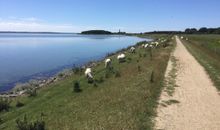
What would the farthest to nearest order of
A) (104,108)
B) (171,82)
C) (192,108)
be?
(171,82) → (104,108) → (192,108)

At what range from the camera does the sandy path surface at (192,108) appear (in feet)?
36.8

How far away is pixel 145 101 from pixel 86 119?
10.6 feet

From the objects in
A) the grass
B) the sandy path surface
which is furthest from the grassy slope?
the sandy path surface

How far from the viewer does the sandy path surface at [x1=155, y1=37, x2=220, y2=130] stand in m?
11.2

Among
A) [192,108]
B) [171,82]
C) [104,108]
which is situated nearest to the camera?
[192,108]

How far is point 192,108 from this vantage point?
1346cm

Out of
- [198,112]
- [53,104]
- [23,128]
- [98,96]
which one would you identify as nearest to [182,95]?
[198,112]

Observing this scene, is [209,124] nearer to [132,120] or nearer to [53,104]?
[132,120]

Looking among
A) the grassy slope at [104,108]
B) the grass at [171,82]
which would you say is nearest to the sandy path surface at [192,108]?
the grass at [171,82]

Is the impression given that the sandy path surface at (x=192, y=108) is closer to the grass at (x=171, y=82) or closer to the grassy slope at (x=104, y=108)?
the grass at (x=171, y=82)

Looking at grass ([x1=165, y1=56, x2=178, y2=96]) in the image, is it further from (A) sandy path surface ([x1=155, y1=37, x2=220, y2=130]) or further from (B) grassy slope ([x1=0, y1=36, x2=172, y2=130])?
(B) grassy slope ([x1=0, y1=36, x2=172, y2=130])

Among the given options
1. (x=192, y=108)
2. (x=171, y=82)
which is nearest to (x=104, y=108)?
(x=192, y=108)

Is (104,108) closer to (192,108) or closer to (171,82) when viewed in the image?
(192,108)

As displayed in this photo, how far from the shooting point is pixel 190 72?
2358cm
